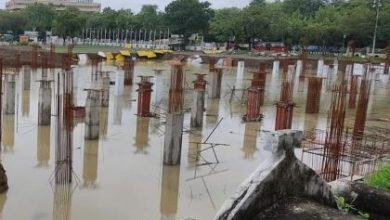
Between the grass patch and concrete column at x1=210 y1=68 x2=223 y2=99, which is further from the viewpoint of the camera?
concrete column at x1=210 y1=68 x2=223 y2=99

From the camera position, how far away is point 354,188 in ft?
19.8

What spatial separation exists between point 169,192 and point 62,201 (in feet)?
8.33

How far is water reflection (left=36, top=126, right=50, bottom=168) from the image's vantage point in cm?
1461

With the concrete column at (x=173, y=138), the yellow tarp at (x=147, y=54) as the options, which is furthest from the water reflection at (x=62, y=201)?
the yellow tarp at (x=147, y=54)

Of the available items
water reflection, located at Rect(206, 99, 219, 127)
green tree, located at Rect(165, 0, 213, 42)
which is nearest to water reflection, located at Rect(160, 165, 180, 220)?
water reflection, located at Rect(206, 99, 219, 127)

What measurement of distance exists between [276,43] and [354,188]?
241 ft

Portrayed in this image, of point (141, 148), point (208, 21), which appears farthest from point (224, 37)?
point (141, 148)

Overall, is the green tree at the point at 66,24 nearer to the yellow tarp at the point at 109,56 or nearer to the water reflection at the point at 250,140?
the yellow tarp at the point at 109,56

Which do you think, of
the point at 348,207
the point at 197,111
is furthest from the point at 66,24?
the point at 348,207

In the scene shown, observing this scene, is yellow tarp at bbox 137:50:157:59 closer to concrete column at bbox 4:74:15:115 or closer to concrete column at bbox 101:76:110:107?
concrete column at bbox 101:76:110:107

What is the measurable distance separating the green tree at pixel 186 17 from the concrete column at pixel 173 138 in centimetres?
6236

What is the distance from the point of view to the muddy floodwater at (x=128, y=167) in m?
11.4

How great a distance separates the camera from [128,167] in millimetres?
14406

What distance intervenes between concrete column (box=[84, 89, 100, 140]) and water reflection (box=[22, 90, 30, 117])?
522 centimetres
